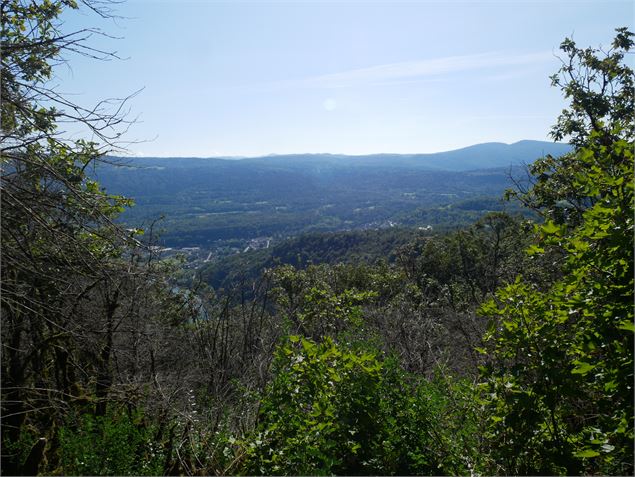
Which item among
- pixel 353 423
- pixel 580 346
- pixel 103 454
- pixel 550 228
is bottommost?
pixel 103 454

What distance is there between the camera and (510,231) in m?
22.4

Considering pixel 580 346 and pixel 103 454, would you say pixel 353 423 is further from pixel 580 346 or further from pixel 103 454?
pixel 103 454

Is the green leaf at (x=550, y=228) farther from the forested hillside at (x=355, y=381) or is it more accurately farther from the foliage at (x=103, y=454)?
the foliage at (x=103, y=454)

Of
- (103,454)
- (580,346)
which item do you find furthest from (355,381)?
(103,454)

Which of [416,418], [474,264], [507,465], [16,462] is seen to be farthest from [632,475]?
[474,264]

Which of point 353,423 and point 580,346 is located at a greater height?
point 580,346

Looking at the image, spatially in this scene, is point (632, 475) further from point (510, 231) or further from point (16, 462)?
point (510, 231)

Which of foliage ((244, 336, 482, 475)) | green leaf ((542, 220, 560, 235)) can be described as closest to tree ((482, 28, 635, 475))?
green leaf ((542, 220, 560, 235))

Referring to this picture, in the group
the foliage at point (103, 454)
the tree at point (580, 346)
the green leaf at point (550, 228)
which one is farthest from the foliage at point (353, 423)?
the green leaf at point (550, 228)

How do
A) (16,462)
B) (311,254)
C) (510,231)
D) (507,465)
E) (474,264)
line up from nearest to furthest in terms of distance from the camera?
1. (507,465)
2. (16,462)
3. (510,231)
4. (474,264)
5. (311,254)

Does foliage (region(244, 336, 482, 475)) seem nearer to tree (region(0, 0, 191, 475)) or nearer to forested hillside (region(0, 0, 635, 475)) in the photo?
forested hillside (region(0, 0, 635, 475))

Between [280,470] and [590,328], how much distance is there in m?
1.97

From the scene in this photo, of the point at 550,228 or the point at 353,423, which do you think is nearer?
the point at 550,228

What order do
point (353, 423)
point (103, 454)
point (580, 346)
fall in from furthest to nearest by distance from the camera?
1. point (103, 454)
2. point (353, 423)
3. point (580, 346)
